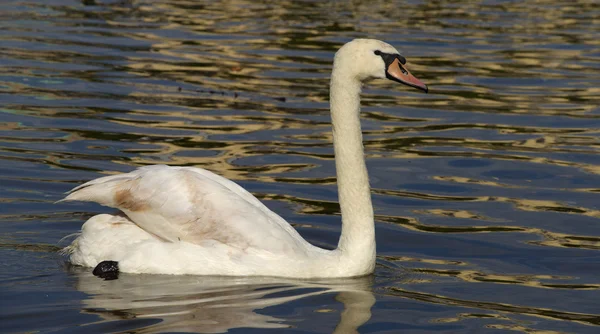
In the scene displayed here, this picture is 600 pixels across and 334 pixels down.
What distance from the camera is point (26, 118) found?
13039 millimetres

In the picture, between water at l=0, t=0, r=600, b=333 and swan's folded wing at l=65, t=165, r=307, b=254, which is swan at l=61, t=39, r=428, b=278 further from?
water at l=0, t=0, r=600, b=333

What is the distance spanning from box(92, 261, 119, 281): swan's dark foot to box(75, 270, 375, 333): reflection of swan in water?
0.13 feet

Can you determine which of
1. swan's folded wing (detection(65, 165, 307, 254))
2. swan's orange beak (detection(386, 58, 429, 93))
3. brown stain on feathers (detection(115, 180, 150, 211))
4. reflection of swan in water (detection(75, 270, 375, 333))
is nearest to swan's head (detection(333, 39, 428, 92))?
swan's orange beak (detection(386, 58, 429, 93))

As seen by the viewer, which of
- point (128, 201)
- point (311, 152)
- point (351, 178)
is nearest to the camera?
point (128, 201)

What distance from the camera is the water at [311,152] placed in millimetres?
7148

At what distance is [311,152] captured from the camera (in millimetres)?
12156

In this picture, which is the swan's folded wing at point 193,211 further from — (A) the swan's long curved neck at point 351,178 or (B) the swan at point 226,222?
(A) the swan's long curved neck at point 351,178

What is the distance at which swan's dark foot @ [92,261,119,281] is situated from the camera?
25.1 ft

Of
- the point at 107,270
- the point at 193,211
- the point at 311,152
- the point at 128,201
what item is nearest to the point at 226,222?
the point at 193,211

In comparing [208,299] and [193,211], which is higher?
[193,211]

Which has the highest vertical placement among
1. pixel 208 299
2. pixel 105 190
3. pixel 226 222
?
pixel 105 190

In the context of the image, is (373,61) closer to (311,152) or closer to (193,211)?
(193,211)

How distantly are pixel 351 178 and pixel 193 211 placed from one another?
3.49ft

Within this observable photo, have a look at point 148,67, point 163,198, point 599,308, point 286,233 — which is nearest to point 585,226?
point 599,308
